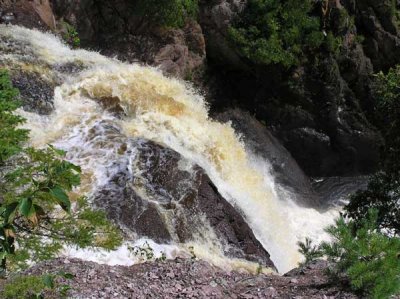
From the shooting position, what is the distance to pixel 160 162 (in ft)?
29.2

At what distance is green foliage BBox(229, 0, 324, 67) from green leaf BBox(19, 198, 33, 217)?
39.5ft

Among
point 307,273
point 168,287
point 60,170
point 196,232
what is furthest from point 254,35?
point 60,170

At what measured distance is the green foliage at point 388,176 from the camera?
7379 millimetres

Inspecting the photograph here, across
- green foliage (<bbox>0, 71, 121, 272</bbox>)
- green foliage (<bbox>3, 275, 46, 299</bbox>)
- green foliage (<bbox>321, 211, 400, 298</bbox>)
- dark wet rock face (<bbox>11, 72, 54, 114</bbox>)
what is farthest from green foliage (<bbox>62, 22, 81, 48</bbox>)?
green foliage (<bbox>3, 275, 46, 299</bbox>)

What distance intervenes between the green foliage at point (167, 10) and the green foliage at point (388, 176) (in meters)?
7.39

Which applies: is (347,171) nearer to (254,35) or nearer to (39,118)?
(254,35)

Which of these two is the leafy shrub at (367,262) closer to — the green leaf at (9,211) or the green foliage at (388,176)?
the green foliage at (388,176)

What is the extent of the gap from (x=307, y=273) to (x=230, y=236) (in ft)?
9.84

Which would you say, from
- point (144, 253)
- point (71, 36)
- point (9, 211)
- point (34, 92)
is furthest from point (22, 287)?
point (71, 36)

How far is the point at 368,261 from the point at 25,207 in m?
3.75

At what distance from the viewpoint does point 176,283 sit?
16.6 ft

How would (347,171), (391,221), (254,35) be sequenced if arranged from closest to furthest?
(391,221), (254,35), (347,171)

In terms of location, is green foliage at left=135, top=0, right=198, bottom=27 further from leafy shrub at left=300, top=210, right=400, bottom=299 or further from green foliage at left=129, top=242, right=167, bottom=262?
leafy shrub at left=300, top=210, right=400, bottom=299

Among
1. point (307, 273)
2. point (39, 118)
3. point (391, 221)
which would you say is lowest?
point (39, 118)
